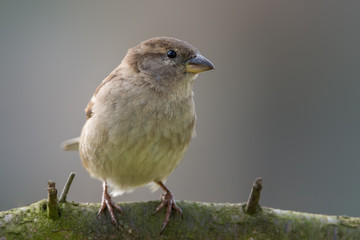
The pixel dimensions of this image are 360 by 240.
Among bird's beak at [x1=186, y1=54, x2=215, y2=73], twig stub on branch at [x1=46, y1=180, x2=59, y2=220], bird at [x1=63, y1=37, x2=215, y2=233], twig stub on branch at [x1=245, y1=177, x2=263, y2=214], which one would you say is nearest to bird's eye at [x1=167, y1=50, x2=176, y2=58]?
bird at [x1=63, y1=37, x2=215, y2=233]

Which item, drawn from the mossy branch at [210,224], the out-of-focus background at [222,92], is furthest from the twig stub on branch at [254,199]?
the out-of-focus background at [222,92]

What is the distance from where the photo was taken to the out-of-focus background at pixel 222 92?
560cm

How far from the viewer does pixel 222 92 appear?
6309 millimetres

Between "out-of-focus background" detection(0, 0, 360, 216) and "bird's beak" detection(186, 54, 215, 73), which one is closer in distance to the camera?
"bird's beak" detection(186, 54, 215, 73)

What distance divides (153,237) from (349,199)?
11.0ft

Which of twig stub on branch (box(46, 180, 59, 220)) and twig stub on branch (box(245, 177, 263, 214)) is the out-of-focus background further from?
twig stub on branch (box(46, 180, 59, 220))

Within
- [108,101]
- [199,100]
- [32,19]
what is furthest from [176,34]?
[108,101]

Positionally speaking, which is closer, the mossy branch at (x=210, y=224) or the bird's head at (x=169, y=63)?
the mossy branch at (x=210, y=224)

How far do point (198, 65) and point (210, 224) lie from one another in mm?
1068

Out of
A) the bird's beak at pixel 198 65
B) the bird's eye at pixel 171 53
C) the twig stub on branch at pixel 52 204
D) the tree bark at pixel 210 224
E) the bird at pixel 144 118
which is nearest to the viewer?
the twig stub on branch at pixel 52 204

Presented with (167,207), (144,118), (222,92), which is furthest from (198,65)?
(222,92)

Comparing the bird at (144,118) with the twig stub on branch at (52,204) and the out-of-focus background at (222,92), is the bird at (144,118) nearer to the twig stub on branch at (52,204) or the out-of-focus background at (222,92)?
the twig stub on branch at (52,204)

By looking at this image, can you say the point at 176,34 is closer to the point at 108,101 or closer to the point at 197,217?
the point at 108,101

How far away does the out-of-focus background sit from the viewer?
5.60 meters
